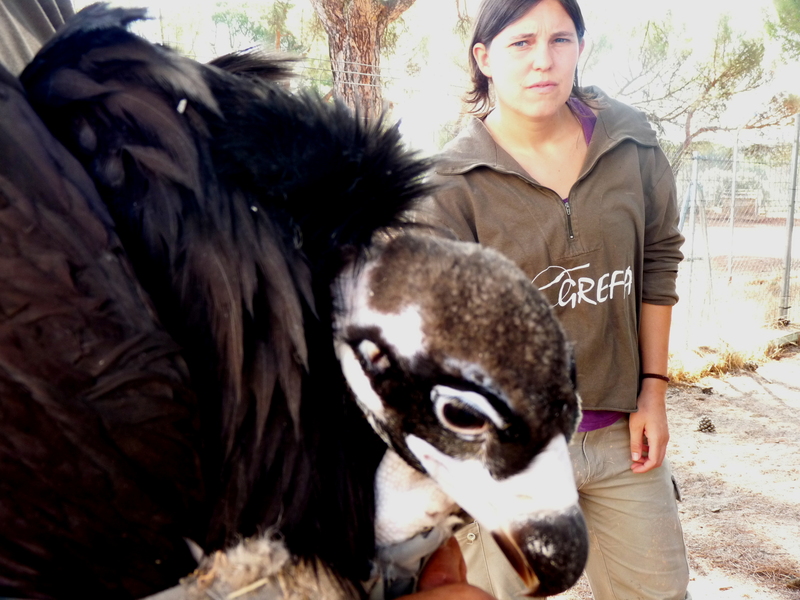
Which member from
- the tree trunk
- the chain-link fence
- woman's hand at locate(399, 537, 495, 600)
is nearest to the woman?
woman's hand at locate(399, 537, 495, 600)

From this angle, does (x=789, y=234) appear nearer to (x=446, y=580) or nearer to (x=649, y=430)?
(x=649, y=430)

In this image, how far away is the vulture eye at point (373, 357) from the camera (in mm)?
900

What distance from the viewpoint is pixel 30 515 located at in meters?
0.75

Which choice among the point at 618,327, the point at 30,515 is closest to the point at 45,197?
the point at 30,515

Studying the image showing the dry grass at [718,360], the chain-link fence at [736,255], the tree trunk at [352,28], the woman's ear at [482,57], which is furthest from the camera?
the chain-link fence at [736,255]

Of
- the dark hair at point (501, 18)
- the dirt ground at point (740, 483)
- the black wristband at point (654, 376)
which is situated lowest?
the dirt ground at point (740, 483)

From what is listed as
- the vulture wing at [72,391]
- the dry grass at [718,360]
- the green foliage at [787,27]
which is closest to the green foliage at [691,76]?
the green foliage at [787,27]

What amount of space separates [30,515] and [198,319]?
0.30m

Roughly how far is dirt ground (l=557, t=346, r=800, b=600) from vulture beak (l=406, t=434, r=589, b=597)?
273cm

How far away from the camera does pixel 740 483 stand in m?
4.30

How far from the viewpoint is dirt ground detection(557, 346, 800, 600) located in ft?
11.1

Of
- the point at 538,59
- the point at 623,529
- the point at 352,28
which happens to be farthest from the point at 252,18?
the point at 623,529

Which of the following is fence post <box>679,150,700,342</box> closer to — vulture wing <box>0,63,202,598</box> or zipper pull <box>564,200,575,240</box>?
zipper pull <box>564,200,575,240</box>

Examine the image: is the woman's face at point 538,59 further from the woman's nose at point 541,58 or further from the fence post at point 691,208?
the fence post at point 691,208
